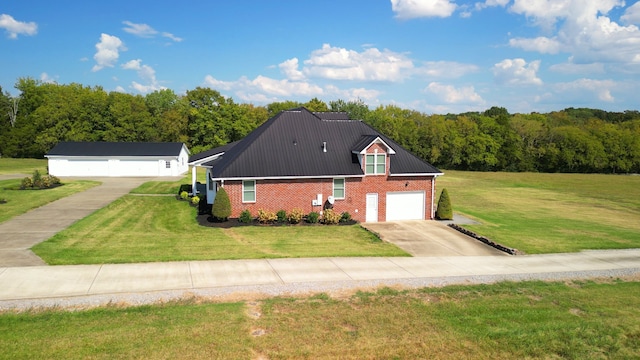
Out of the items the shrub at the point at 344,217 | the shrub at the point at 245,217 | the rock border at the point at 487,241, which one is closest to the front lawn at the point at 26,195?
the shrub at the point at 245,217

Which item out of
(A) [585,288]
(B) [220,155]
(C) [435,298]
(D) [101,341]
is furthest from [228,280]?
(B) [220,155]

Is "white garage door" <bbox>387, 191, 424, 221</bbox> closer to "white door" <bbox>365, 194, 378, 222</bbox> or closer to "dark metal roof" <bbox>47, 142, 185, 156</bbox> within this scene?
"white door" <bbox>365, 194, 378, 222</bbox>

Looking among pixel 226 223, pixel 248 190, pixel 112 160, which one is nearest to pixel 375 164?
pixel 248 190

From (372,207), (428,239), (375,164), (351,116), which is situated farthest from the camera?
(351,116)

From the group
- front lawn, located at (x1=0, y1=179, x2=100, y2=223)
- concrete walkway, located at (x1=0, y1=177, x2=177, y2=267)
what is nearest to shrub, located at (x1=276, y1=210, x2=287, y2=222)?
concrete walkway, located at (x1=0, y1=177, x2=177, y2=267)

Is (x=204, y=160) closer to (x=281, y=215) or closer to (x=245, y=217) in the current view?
(x=245, y=217)

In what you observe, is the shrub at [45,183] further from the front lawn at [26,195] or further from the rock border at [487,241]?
the rock border at [487,241]
